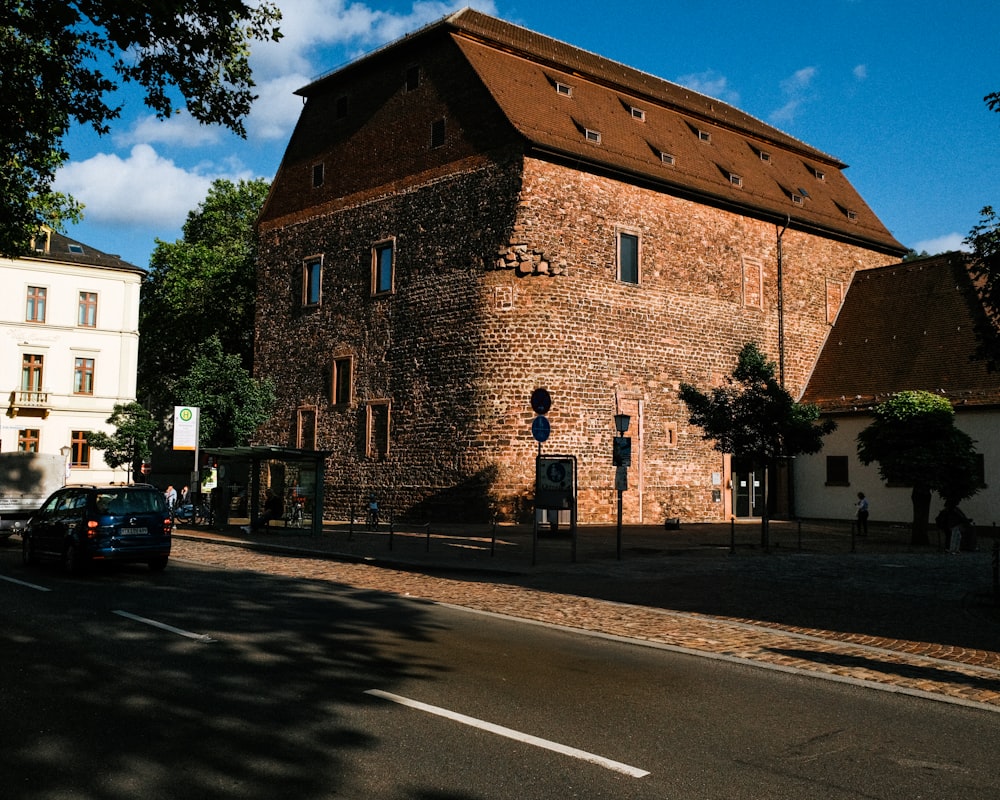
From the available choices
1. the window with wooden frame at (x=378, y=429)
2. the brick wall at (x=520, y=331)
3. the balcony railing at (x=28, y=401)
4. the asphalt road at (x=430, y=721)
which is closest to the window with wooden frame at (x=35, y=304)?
the balcony railing at (x=28, y=401)

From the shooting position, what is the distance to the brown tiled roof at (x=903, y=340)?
33.2m

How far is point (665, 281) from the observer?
109 feet

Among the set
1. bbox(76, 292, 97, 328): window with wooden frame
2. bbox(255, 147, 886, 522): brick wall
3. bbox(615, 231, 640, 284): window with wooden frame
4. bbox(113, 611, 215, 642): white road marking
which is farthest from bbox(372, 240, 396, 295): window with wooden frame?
bbox(76, 292, 97, 328): window with wooden frame

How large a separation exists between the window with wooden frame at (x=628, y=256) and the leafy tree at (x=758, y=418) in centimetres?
931

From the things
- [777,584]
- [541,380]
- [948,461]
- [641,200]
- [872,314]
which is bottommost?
[777,584]

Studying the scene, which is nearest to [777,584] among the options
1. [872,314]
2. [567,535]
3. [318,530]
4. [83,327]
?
[567,535]

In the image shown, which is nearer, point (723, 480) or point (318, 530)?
point (318, 530)

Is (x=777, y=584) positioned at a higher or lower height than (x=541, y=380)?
lower

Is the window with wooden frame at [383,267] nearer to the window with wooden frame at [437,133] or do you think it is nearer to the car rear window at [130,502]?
the window with wooden frame at [437,133]

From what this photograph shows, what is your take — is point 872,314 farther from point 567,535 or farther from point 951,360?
point 567,535

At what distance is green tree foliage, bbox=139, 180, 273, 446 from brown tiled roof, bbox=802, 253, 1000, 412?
75.9 feet

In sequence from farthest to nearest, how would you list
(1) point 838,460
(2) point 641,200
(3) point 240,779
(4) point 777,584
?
(1) point 838,460 < (2) point 641,200 < (4) point 777,584 < (3) point 240,779

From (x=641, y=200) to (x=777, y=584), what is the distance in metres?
20.0

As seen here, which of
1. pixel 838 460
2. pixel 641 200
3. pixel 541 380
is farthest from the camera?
pixel 838 460
